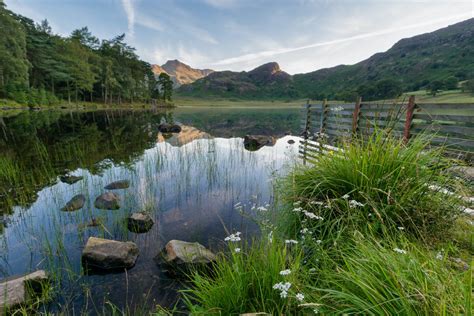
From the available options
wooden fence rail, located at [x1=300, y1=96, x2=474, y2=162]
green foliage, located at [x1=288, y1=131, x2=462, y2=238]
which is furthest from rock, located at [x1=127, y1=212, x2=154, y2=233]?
wooden fence rail, located at [x1=300, y1=96, x2=474, y2=162]

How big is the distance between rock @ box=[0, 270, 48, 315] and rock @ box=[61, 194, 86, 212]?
8.42ft

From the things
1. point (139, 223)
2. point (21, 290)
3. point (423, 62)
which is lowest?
point (139, 223)

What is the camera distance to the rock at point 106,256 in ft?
12.9

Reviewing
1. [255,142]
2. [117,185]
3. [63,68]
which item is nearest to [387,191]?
[117,185]

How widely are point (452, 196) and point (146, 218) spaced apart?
5.70m

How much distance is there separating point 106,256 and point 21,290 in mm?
1099

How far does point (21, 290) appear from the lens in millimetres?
3000

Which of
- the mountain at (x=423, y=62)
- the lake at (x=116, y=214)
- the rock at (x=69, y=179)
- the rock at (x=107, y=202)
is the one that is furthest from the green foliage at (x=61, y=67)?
the mountain at (x=423, y=62)

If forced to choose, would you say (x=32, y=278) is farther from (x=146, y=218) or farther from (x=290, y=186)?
(x=290, y=186)

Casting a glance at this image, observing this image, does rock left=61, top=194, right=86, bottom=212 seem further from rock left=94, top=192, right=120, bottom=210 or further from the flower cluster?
the flower cluster

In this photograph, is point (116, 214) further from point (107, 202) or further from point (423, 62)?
point (423, 62)

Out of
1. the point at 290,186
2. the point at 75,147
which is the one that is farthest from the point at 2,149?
the point at 290,186

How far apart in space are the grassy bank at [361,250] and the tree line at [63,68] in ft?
182

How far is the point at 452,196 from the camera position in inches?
133
